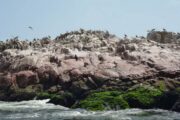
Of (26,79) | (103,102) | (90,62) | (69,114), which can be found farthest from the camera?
(90,62)

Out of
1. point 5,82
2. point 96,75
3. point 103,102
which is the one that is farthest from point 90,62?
point 103,102

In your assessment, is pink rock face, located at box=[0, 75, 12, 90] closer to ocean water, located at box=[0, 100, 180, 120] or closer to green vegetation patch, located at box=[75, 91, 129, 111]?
ocean water, located at box=[0, 100, 180, 120]

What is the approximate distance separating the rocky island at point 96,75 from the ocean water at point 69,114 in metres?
2.76

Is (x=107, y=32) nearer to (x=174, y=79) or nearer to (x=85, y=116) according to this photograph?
(x=174, y=79)

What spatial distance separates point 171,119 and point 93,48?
29512mm

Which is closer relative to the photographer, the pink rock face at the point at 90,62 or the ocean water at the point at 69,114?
the ocean water at the point at 69,114

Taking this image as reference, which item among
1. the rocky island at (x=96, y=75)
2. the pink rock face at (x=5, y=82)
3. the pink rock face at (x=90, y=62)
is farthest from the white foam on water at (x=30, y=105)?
the pink rock face at (x=90, y=62)

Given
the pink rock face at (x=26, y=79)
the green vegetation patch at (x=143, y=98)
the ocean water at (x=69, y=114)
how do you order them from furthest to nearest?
the pink rock face at (x=26, y=79) → the green vegetation patch at (x=143, y=98) → the ocean water at (x=69, y=114)

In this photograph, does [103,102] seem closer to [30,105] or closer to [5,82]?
[30,105]

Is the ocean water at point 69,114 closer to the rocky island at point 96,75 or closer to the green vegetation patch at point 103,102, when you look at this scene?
the green vegetation patch at point 103,102

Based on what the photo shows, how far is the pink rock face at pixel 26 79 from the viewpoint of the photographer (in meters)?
61.3

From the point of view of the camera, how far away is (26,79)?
6159 centimetres

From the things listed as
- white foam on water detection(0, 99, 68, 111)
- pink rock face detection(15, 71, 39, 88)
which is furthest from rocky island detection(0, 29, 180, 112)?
white foam on water detection(0, 99, 68, 111)

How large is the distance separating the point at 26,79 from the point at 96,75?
9.11 metres
